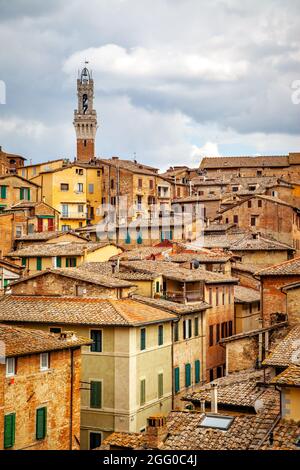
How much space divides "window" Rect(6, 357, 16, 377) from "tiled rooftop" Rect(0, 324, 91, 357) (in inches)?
12.6

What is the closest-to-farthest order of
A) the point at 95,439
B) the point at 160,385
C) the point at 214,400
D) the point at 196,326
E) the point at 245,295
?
the point at 214,400 → the point at 95,439 → the point at 160,385 → the point at 196,326 → the point at 245,295

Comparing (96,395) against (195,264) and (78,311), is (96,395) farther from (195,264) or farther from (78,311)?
(195,264)

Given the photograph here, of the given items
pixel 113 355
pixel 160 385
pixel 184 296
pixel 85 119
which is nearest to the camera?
pixel 113 355

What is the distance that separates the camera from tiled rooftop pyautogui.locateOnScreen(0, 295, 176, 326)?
35.9 metres

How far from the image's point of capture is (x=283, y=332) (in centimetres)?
3369

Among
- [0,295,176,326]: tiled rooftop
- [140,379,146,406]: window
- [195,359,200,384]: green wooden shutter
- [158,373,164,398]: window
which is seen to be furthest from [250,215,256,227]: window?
[140,379,146,406]: window

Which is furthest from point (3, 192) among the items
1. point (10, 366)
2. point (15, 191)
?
point (10, 366)

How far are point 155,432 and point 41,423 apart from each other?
6.56 metres

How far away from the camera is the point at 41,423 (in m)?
29.2

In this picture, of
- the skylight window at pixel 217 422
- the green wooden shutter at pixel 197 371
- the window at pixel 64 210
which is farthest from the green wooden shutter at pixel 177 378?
the window at pixel 64 210

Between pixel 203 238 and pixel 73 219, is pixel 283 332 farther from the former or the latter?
pixel 73 219

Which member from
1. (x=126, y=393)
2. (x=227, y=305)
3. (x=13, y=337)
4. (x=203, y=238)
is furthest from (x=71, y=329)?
(x=203, y=238)

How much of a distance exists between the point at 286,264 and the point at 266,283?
1364 millimetres

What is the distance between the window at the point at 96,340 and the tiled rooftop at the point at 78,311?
0.60m
